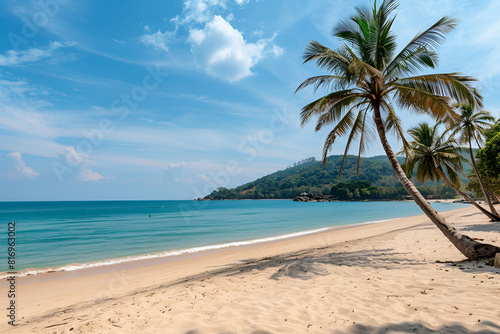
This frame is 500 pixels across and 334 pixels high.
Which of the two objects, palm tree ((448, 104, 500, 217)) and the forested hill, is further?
the forested hill

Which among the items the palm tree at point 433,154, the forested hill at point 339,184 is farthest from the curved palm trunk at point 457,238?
the forested hill at point 339,184

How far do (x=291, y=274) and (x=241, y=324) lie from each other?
9.01 feet

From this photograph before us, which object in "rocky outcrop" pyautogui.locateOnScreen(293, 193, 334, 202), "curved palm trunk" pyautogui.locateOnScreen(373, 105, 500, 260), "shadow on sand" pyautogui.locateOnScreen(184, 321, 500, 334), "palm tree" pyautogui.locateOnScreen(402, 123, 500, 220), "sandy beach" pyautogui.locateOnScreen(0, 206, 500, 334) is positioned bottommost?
"rocky outcrop" pyautogui.locateOnScreen(293, 193, 334, 202)

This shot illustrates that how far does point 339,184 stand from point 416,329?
119 m

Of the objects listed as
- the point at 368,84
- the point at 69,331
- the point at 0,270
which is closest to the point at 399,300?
the point at 69,331

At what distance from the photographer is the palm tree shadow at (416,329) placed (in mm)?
Result: 3004

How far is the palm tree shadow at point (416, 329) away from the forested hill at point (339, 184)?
99385mm

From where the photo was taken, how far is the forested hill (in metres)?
114

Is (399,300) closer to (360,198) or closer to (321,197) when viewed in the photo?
A: (321,197)

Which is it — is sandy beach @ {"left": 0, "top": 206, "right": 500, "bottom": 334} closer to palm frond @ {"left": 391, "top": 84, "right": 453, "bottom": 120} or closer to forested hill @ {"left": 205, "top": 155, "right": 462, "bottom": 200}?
palm frond @ {"left": 391, "top": 84, "right": 453, "bottom": 120}

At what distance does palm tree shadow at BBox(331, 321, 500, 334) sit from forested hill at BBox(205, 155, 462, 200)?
326 feet

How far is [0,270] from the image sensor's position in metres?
10.5

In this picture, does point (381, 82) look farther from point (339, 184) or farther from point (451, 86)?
point (339, 184)

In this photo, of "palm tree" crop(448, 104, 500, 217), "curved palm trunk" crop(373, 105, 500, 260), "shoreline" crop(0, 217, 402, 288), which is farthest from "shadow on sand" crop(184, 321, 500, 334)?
"palm tree" crop(448, 104, 500, 217)
